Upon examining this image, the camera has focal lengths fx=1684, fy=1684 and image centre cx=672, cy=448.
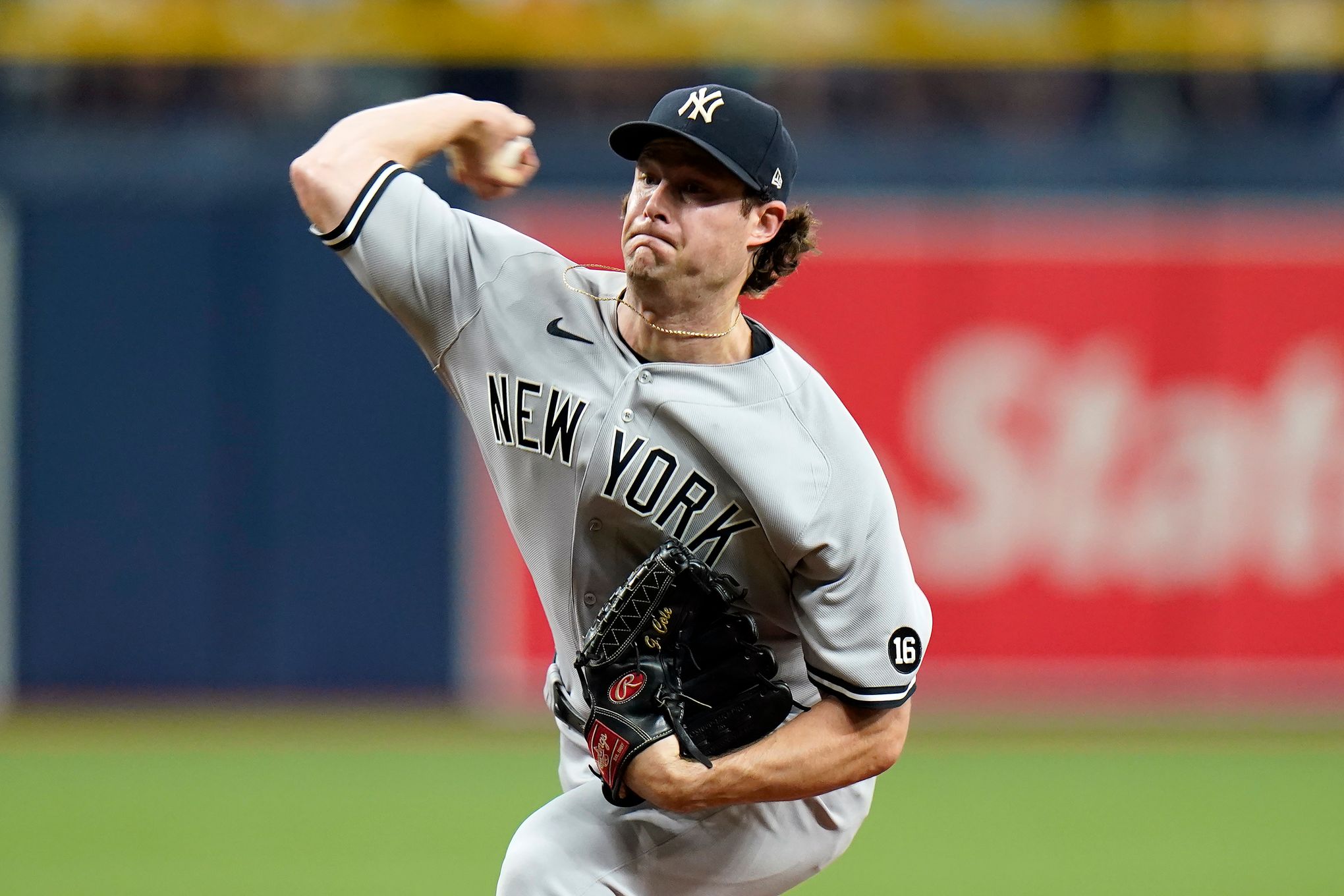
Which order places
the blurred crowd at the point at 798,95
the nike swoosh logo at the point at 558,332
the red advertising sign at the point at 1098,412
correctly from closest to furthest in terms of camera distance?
the nike swoosh logo at the point at 558,332, the red advertising sign at the point at 1098,412, the blurred crowd at the point at 798,95

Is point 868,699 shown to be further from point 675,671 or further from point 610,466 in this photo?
Answer: point 610,466

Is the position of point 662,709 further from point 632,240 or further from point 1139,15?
point 1139,15

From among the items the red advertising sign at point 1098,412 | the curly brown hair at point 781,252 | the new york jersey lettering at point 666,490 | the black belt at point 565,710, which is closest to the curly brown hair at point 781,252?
the curly brown hair at point 781,252

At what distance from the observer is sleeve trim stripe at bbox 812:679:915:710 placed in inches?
121

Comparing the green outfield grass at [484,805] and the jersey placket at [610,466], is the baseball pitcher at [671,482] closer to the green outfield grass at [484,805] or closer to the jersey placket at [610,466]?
the jersey placket at [610,466]

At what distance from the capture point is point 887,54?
10336 mm

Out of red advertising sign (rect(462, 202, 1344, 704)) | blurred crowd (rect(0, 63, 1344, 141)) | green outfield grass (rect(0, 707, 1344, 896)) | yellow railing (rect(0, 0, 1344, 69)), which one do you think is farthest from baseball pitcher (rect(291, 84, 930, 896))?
yellow railing (rect(0, 0, 1344, 69))

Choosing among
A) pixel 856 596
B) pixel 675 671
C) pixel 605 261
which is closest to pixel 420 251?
pixel 675 671

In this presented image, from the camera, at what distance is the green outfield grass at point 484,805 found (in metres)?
5.96

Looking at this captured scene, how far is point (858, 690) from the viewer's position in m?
3.06

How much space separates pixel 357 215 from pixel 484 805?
436cm

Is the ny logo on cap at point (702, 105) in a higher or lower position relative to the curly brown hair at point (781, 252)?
higher

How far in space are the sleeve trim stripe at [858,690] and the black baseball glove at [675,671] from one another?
7 centimetres

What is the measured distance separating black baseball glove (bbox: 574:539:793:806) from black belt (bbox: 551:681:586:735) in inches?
8.3
